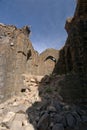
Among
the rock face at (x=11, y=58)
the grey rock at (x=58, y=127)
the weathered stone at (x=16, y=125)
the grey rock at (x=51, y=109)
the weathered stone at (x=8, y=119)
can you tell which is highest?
the rock face at (x=11, y=58)

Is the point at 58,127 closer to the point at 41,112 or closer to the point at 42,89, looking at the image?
the point at 41,112

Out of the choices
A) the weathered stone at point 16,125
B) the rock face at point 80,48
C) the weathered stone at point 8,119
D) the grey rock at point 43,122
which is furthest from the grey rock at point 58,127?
the rock face at point 80,48

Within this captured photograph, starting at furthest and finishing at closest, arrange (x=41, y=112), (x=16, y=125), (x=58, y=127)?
(x=41, y=112) → (x=16, y=125) → (x=58, y=127)

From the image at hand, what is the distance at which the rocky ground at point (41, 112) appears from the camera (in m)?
9.93

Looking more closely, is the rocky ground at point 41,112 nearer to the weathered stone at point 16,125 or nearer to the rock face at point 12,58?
the weathered stone at point 16,125

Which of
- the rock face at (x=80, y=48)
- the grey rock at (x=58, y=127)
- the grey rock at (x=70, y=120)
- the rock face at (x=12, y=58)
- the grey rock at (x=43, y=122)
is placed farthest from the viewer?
the rock face at (x=12, y=58)

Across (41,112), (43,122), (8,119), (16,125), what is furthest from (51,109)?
(8,119)

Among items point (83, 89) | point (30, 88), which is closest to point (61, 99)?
point (83, 89)

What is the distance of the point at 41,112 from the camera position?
1070cm

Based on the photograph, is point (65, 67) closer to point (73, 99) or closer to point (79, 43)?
point (79, 43)

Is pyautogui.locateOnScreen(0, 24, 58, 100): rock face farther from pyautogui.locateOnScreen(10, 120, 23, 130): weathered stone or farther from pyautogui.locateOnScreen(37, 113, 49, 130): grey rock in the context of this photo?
pyautogui.locateOnScreen(37, 113, 49, 130): grey rock

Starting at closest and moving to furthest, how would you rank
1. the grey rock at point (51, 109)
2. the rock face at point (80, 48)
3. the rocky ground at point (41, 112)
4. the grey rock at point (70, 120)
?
1. the rocky ground at point (41, 112)
2. the grey rock at point (70, 120)
3. the grey rock at point (51, 109)
4. the rock face at point (80, 48)

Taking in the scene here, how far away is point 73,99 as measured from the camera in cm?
1209

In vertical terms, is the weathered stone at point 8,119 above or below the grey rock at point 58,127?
above
